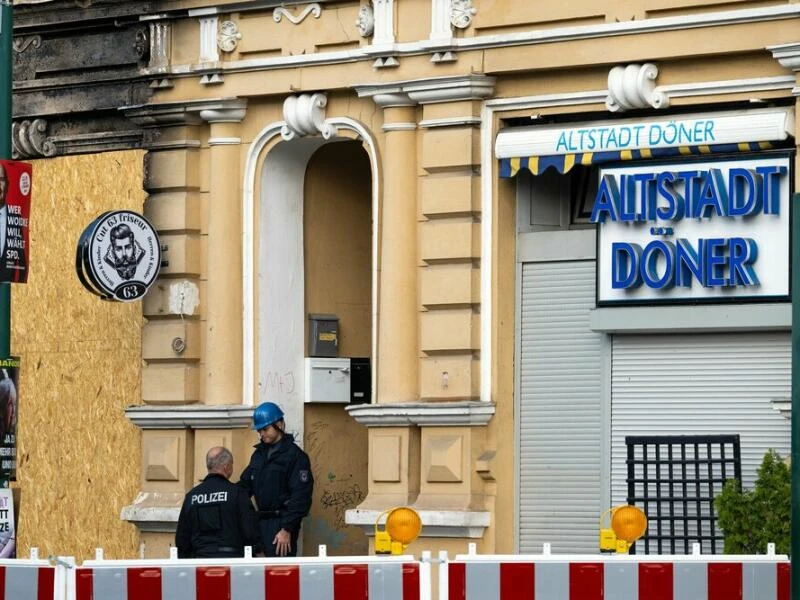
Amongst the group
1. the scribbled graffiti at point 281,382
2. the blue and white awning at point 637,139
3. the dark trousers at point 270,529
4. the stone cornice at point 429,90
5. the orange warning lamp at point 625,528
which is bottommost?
the dark trousers at point 270,529

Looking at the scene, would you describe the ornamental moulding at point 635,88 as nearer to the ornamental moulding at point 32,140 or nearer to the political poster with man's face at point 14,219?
the political poster with man's face at point 14,219

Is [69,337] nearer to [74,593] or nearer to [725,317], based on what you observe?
[725,317]

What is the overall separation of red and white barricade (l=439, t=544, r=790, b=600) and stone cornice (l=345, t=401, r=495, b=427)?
5445 millimetres

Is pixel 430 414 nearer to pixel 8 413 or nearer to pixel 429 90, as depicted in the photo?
pixel 429 90

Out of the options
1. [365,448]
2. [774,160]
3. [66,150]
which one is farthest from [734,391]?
[66,150]

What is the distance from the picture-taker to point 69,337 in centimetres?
2050

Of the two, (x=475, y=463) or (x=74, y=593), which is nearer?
(x=74, y=593)

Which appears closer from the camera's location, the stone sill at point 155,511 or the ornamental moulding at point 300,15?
the ornamental moulding at point 300,15

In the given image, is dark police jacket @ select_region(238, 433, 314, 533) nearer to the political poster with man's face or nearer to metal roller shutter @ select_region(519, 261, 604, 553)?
metal roller shutter @ select_region(519, 261, 604, 553)

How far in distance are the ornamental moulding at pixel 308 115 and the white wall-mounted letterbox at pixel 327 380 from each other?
2.16m

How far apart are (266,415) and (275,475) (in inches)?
19.5

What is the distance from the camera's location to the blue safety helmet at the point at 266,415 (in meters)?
18.0

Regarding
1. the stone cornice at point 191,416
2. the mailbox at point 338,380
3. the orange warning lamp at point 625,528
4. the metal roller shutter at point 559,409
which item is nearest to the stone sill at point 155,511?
the stone cornice at point 191,416

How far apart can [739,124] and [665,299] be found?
151 centimetres
